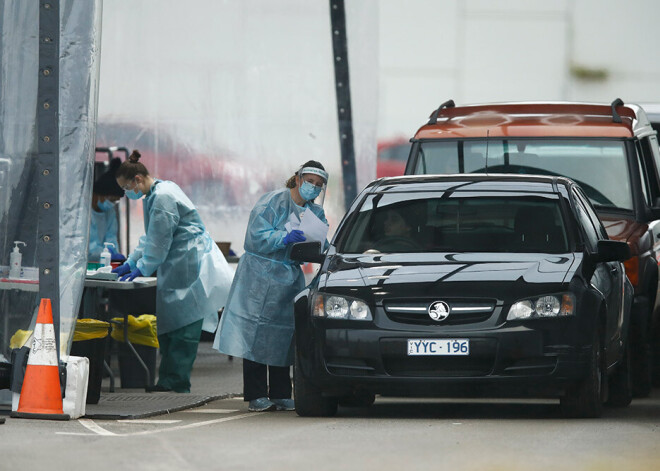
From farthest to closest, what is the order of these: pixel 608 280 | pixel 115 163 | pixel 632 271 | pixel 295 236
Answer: pixel 115 163 < pixel 632 271 < pixel 295 236 < pixel 608 280

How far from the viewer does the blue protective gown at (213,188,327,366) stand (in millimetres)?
11688

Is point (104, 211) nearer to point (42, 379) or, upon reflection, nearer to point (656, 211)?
point (656, 211)

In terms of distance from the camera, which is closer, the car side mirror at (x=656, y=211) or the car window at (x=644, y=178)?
the car side mirror at (x=656, y=211)

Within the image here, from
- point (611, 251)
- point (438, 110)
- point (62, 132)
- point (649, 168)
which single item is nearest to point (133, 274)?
point (438, 110)

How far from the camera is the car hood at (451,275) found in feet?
33.4

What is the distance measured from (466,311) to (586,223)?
1.45 meters

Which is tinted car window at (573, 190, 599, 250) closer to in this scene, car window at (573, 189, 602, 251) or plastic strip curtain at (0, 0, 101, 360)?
car window at (573, 189, 602, 251)

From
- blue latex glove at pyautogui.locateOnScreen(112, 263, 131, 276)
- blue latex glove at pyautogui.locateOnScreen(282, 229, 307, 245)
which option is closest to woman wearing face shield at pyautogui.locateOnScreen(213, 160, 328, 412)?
blue latex glove at pyautogui.locateOnScreen(282, 229, 307, 245)

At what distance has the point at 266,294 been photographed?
1177cm

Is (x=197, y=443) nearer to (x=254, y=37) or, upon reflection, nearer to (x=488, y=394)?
(x=488, y=394)

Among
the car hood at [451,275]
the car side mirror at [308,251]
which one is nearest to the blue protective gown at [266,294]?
the car side mirror at [308,251]

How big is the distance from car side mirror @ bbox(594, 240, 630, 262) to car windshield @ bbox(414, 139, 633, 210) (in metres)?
2.20

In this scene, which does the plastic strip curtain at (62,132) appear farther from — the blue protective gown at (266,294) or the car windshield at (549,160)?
the car windshield at (549,160)

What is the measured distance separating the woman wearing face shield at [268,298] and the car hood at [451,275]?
968 millimetres
